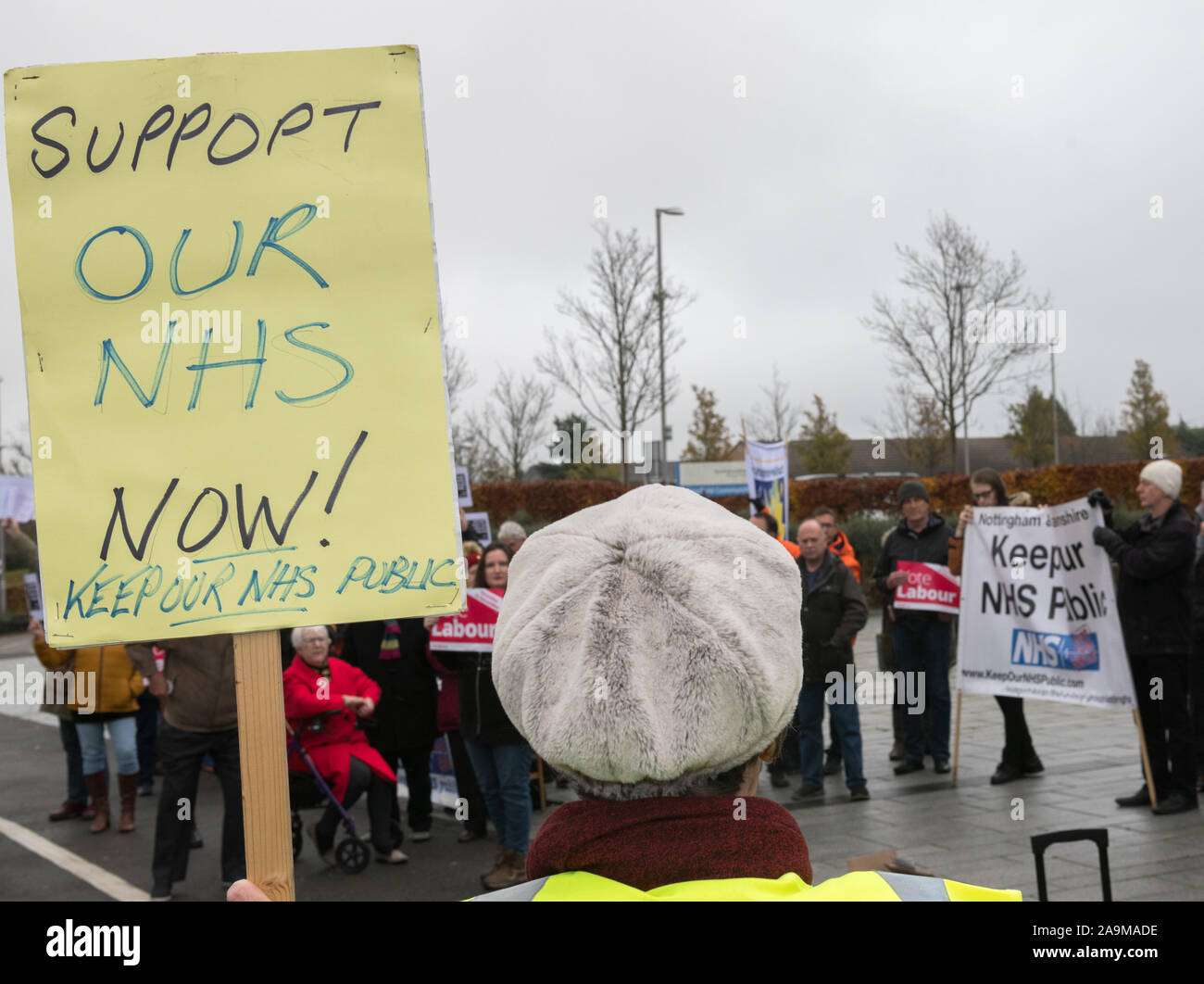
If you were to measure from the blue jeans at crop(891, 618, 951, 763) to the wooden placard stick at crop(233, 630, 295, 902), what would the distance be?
733 cm

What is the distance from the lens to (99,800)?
27.7 feet

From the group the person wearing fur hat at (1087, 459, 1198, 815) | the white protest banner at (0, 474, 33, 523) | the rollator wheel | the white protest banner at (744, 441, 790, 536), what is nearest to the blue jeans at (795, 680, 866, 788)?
the person wearing fur hat at (1087, 459, 1198, 815)

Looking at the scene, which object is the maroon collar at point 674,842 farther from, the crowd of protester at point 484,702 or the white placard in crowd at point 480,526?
the white placard in crowd at point 480,526

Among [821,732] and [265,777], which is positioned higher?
[265,777]

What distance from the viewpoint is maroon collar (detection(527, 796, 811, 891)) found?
1.31 meters

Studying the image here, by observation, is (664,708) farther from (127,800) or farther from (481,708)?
(127,800)

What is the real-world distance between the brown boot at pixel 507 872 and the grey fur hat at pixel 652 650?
5.29 m

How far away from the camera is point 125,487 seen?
2.12 meters

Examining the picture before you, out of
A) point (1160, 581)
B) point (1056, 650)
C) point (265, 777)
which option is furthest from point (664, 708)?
point (1056, 650)

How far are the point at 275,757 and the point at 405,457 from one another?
0.59 metres

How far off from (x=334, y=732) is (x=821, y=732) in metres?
3.30

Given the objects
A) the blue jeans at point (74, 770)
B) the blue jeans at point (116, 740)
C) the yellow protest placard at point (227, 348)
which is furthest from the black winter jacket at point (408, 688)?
the yellow protest placard at point (227, 348)

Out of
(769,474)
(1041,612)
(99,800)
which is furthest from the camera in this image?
(769,474)
